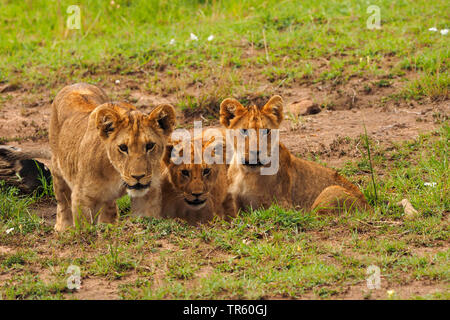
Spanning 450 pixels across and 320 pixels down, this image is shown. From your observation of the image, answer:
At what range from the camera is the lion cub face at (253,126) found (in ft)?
18.8

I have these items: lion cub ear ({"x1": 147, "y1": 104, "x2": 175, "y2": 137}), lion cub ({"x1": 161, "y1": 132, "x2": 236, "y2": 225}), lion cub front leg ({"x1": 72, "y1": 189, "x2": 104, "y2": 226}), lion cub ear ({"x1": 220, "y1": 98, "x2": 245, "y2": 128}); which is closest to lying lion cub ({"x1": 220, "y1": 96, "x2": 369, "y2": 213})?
lion cub ear ({"x1": 220, "y1": 98, "x2": 245, "y2": 128})

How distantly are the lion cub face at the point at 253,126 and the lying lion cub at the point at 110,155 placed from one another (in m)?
0.62

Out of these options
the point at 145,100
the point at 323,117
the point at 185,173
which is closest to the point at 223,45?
the point at 145,100

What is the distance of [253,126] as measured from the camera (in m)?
5.80

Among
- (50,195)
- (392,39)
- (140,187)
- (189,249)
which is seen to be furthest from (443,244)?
(392,39)

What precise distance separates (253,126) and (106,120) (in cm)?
119

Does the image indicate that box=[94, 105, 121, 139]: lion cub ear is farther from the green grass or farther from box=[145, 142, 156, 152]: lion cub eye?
the green grass

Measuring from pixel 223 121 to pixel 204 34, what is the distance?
4.60 meters

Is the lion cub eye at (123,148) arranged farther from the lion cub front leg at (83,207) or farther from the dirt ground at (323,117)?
the dirt ground at (323,117)

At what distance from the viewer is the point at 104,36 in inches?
436

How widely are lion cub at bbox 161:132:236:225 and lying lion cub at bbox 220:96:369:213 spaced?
0.15 meters

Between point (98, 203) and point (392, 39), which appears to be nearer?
point (98, 203)

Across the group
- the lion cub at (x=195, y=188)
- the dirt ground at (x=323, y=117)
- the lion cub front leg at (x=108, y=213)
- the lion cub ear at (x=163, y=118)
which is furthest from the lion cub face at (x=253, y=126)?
the dirt ground at (x=323, y=117)
